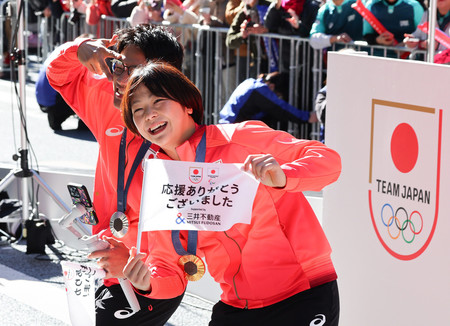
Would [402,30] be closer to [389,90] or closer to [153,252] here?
[389,90]

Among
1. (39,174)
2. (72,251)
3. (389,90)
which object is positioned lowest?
(72,251)

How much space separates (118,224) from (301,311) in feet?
3.31

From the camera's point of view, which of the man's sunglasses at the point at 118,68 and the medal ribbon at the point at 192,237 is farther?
the man's sunglasses at the point at 118,68

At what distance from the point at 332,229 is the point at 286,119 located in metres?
3.89

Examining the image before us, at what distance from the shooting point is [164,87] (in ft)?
9.89

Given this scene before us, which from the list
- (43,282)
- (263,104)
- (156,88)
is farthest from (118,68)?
(263,104)

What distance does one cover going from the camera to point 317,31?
812 cm

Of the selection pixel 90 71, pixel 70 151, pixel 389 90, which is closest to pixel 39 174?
pixel 70 151

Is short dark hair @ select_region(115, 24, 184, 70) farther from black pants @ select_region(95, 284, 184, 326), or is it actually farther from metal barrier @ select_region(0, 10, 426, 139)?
metal barrier @ select_region(0, 10, 426, 139)

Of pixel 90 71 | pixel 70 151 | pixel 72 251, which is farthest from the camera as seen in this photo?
pixel 70 151

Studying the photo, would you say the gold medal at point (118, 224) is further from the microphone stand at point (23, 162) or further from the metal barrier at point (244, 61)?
the metal barrier at point (244, 61)

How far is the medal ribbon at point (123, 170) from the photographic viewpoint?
3.63 meters

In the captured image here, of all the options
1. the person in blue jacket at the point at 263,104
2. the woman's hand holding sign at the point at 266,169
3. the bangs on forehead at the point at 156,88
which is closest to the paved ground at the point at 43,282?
the person in blue jacket at the point at 263,104

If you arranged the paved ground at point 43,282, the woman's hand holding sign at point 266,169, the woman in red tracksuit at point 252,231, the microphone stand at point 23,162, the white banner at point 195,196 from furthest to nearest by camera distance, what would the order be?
the microphone stand at point 23,162, the paved ground at point 43,282, the woman in red tracksuit at point 252,231, the white banner at point 195,196, the woman's hand holding sign at point 266,169
